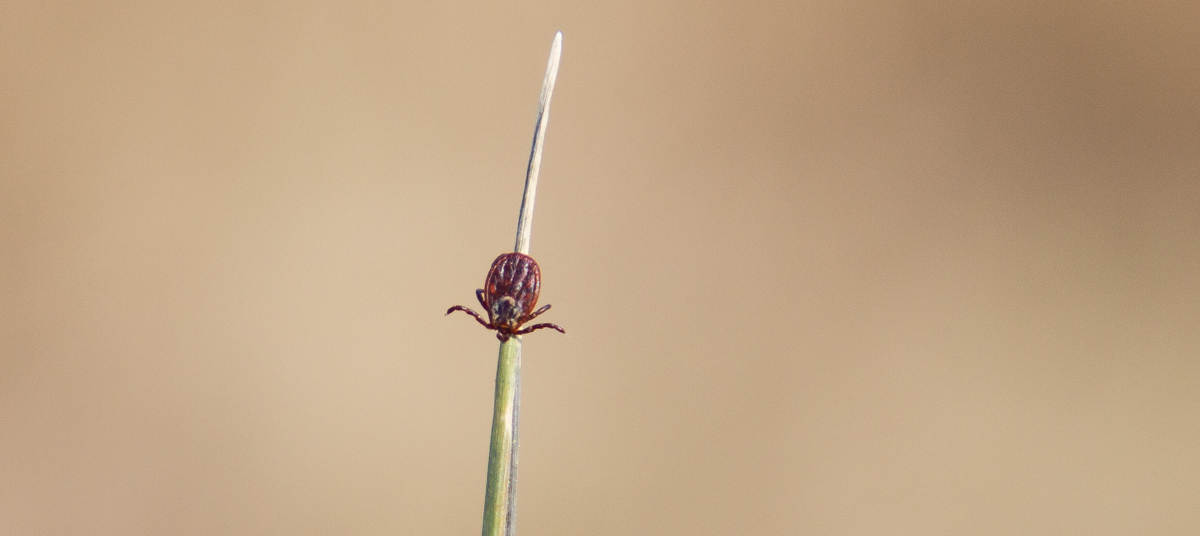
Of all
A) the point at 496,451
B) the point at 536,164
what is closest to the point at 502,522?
the point at 496,451

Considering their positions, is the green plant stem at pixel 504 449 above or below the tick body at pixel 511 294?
below

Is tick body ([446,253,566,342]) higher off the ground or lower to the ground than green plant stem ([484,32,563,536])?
higher

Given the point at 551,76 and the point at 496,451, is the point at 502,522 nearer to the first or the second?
the point at 496,451
